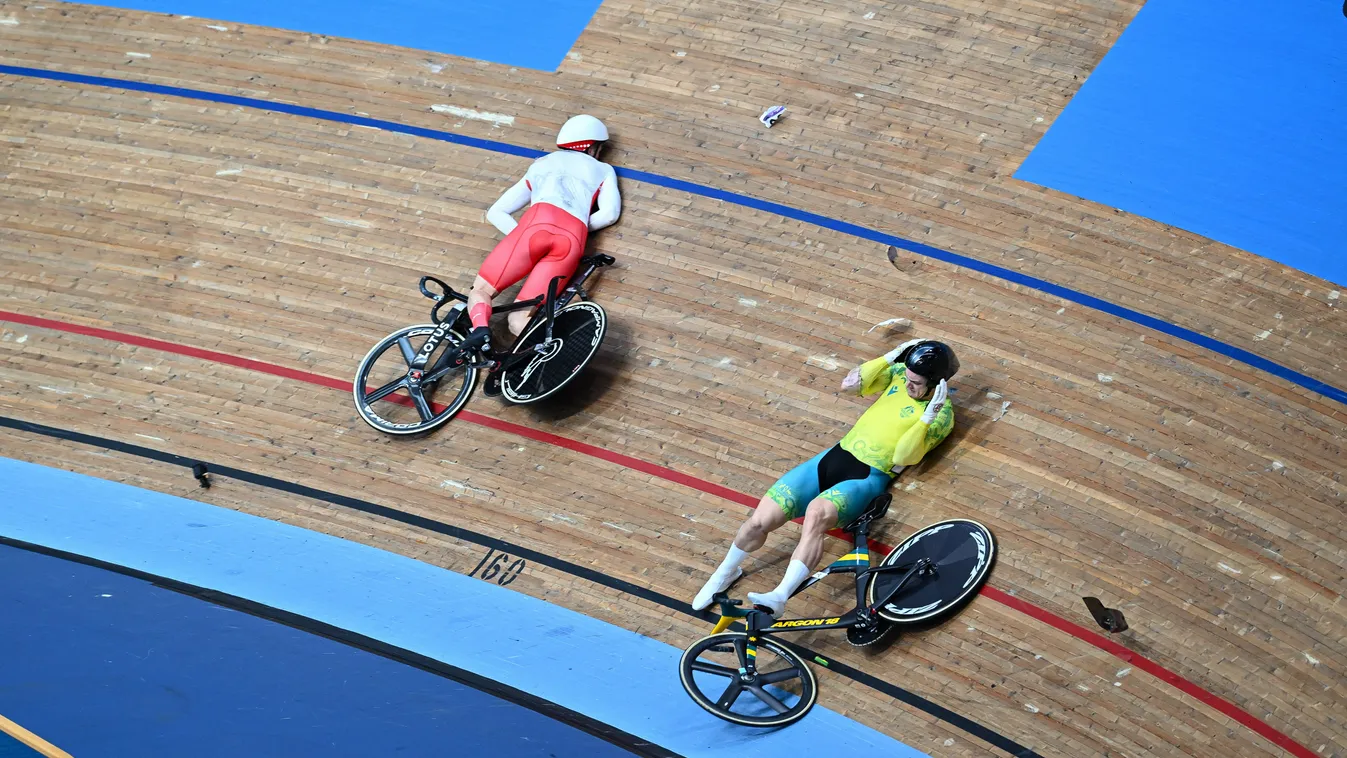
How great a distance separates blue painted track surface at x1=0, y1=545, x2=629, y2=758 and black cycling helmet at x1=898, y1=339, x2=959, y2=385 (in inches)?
71.9

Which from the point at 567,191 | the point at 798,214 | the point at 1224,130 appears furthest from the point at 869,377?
the point at 1224,130

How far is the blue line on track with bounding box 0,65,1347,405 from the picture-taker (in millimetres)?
4840

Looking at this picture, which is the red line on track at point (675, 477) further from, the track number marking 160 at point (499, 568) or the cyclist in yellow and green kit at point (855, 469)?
the track number marking 160 at point (499, 568)

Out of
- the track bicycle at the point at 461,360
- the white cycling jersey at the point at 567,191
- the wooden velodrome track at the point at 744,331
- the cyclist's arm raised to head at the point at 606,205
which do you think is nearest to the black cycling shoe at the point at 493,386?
the track bicycle at the point at 461,360

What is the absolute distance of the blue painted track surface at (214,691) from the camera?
414cm

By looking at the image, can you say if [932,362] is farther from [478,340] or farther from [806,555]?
[478,340]

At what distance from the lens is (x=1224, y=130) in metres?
5.65

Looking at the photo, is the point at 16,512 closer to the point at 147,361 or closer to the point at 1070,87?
the point at 147,361

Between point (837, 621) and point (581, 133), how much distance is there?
113 inches

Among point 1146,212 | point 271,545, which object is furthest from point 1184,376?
point 271,545

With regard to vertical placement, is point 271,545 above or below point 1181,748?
above

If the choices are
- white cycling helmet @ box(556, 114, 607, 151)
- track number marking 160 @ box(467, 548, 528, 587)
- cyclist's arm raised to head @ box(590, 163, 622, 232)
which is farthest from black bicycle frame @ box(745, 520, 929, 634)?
white cycling helmet @ box(556, 114, 607, 151)

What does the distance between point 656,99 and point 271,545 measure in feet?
10.1

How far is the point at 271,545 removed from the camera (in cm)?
488
